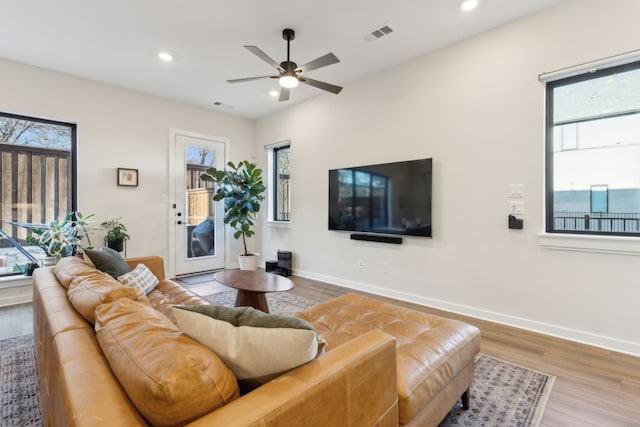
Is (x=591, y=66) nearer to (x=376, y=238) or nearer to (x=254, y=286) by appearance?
(x=376, y=238)

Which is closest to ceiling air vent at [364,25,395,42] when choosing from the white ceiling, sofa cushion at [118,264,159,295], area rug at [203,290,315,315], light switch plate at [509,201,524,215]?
the white ceiling

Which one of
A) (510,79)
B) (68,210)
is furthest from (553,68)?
(68,210)

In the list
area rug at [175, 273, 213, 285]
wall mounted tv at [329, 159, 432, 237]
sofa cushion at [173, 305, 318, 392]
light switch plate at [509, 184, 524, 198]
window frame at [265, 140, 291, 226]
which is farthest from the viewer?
window frame at [265, 140, 291, 226]

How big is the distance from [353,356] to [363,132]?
3460 millimetres

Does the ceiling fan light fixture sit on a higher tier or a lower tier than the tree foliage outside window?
→ higher

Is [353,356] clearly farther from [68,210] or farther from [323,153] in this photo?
[68,210]

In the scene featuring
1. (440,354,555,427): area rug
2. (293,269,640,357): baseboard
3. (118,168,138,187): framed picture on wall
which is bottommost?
(440,354,555,427): area rug

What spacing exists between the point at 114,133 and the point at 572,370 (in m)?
5.60

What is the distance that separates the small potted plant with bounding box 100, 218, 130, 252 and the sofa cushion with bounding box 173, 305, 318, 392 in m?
3.79

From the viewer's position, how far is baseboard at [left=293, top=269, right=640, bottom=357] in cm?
238

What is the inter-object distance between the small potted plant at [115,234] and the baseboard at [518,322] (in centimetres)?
320

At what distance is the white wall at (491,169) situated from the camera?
8.01 feet

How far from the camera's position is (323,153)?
4.55 meters

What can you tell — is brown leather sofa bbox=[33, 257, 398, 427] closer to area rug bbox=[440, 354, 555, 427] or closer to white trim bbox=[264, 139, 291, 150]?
area rug bbox=[440, 354, 555, 427]
